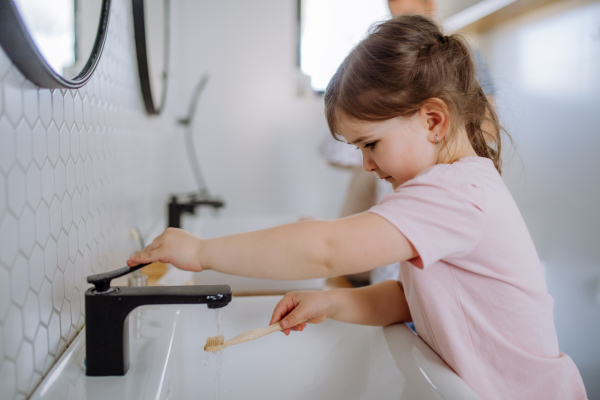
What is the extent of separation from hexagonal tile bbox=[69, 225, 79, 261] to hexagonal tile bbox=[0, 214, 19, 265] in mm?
144

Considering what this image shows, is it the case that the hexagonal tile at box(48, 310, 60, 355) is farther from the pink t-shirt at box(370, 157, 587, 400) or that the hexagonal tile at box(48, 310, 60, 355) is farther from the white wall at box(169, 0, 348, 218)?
the white wall at box(169, 0, 348, 218)

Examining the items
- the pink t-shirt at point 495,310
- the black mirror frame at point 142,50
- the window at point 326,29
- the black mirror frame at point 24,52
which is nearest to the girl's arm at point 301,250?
the pink t-shirt at point 495,310

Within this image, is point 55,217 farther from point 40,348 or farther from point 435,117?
point 435,117

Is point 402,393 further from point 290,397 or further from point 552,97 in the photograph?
point 552,97

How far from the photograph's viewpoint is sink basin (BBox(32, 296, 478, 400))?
1.55 feet

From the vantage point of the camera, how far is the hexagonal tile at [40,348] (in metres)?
0.45

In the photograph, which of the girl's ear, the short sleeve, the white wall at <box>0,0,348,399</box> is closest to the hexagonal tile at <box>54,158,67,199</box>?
the white wall at <box>0,0,348,399</box>

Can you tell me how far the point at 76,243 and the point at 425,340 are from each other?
53 cm

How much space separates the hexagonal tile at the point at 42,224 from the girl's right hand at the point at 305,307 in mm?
329

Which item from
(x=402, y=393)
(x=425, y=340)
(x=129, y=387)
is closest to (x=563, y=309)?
(x=425, y=340)

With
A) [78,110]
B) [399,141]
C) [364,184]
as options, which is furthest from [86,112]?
[364,184]

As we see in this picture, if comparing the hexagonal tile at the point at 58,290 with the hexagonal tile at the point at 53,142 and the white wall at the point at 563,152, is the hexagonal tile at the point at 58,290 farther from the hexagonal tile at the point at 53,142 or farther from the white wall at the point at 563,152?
the white wall at the point at 563,152

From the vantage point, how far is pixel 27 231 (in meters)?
0.43

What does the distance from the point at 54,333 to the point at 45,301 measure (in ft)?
0.18
